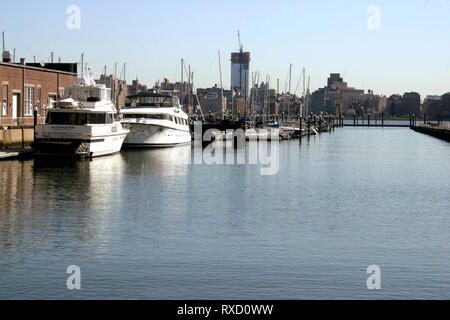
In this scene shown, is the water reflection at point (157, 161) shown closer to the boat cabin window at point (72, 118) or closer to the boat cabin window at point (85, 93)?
the boat cabin window at point (72, 118)

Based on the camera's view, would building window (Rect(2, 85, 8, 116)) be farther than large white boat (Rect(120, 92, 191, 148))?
No

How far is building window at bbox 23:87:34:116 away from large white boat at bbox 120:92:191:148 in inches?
303

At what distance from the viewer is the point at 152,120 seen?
222 feet

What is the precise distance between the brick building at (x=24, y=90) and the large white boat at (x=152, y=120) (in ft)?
22.5

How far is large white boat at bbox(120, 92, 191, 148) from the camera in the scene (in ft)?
222

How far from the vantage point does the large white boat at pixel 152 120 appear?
67.6 meters

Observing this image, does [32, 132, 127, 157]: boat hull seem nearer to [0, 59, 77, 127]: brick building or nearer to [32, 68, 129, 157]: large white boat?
[32, 68, 129, 157]: large white boat

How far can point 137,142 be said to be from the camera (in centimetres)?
6825

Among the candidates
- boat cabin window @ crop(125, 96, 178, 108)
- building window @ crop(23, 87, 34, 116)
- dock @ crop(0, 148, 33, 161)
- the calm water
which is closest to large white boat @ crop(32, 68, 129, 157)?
dock @ crop(0, 148, 33, 161)

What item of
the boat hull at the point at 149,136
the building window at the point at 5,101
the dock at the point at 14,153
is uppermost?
the building window at the point at 5,101

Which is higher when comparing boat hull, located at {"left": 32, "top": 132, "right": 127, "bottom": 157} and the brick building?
the brick building

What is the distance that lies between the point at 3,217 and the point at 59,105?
84.0 feet

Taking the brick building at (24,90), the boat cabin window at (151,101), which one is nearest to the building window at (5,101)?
the brick building at (24,90)
